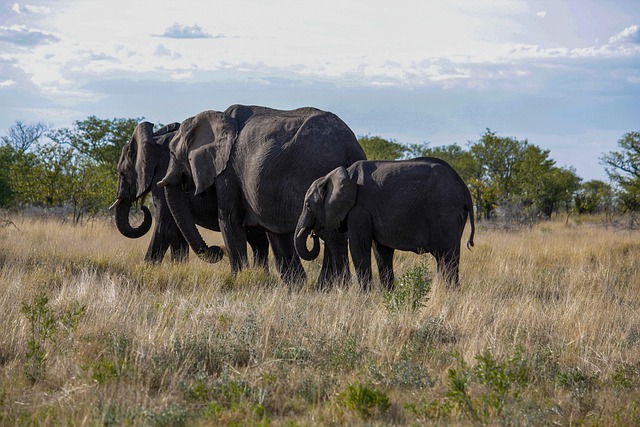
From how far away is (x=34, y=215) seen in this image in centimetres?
2498

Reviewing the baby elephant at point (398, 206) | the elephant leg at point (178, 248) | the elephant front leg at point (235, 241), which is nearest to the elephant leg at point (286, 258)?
the elephant front leg at point (235, 241)

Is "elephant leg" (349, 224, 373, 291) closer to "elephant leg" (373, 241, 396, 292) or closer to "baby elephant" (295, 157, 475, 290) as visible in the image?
"baby elephant" (295, 157, 475, 290)

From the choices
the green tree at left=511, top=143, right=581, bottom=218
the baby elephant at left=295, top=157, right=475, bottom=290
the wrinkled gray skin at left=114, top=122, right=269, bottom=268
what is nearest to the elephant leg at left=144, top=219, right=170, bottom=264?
the wrinkled gray skin at left=114, top=122, right=269, bottom=268

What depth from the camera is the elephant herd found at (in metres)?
10.3

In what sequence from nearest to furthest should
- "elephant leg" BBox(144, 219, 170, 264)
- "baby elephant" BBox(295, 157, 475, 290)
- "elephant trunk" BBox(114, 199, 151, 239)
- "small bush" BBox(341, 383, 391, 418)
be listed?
"small bush" BBox(341, 383, 391, 418) < "baby elephant" BBox(295, 157, 475, 290) < "elephant leg" BBox(144, 219, 170, 264) < "elephant trunk" BBox(114, 199, 151, 239)

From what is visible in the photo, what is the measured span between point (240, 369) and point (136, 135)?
25.9ft

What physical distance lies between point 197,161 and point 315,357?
5892 mm

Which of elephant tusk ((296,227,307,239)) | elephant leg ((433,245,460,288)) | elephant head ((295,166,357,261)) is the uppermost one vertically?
elephant head ((295,166,357,261))

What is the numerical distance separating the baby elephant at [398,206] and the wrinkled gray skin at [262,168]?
48 centimetres

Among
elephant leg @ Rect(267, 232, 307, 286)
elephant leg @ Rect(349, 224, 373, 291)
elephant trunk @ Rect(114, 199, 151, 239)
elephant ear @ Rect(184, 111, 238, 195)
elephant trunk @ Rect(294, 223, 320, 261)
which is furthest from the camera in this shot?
elephant trunk @ Rect(114, 199, 151, 239)

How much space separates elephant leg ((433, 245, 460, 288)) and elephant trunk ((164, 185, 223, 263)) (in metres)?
4.21

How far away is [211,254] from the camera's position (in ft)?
43.4

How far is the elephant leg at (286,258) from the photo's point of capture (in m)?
12.0

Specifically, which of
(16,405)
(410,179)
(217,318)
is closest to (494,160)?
(410,179)
